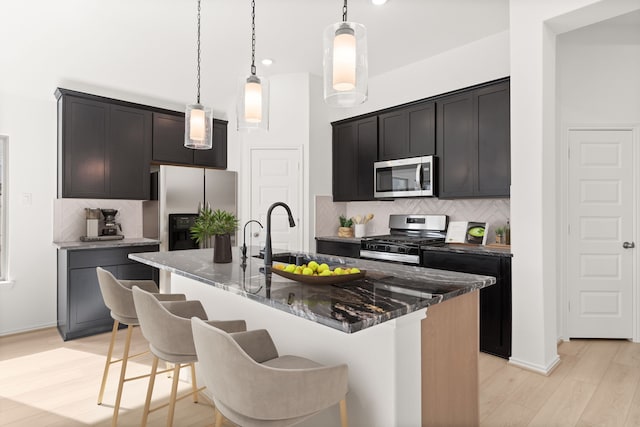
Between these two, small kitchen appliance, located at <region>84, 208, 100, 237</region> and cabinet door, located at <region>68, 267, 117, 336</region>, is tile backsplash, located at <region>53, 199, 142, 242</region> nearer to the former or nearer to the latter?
small kitchen appliance, located at <region>84, 208, 100, 237</region>

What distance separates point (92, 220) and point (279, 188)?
2136mm

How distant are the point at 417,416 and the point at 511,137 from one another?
7.97 feet

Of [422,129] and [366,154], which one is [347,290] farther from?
[366,154]

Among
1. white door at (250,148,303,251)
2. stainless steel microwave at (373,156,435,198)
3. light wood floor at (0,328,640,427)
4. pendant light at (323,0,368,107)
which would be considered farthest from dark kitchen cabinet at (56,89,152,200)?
pendant light at (323,0,368,107)

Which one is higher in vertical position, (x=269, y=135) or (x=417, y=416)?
(x=269, y=135)

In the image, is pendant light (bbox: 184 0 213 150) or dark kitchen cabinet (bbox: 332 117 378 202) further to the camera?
dark kitchen cabinet (bbox: 332 117 378 202)

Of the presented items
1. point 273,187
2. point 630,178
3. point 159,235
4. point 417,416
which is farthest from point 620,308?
point 159,235

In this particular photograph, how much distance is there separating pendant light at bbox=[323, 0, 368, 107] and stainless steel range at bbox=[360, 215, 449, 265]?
95.4 inches

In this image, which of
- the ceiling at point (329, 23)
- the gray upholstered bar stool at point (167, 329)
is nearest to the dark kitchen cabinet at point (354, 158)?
the ceiling at point (329, 23)

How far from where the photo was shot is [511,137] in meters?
3.10

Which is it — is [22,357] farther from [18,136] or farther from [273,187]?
[273,187]

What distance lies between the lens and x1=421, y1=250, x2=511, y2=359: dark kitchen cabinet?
316 centimetres

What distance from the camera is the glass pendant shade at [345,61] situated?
159cm

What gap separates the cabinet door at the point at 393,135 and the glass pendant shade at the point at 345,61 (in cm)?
269
